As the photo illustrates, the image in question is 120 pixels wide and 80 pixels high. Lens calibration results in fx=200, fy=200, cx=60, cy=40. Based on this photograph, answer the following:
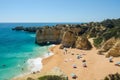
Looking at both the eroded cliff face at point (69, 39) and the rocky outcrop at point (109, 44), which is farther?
the eroded cliff face at point (69, 39)

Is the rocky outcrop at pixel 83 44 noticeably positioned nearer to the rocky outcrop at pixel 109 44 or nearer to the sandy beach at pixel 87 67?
the sandy beach at pixel 87 67

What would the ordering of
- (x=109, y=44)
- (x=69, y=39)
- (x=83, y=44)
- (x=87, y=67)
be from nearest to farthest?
(x=87, y=67)
(x=109, y=44)
(x=83, y=44)
(x=69, y=39)

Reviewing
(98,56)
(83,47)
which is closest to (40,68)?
(98,56)

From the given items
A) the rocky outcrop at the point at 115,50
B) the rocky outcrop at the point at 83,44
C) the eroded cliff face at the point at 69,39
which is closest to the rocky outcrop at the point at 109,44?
the rocky outcrop at the point at 115,50

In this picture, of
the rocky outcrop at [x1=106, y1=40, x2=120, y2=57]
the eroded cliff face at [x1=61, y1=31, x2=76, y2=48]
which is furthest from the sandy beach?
the eroded cliff face at [x1=61, y1=31, x2=76, y2=48]

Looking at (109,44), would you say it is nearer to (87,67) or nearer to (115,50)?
(115,50)

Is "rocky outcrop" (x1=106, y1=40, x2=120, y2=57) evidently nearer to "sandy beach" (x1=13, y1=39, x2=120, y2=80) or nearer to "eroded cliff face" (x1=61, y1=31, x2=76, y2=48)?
"sandy beach" (x1=13, y1=39, x2=120, y2=80)

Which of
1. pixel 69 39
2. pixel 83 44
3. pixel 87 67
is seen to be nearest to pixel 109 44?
pixel 83 44

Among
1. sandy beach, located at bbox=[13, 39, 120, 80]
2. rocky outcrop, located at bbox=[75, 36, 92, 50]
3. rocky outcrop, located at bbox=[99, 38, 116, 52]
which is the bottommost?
sandy beach, located at bbox=[13, 39, 120, 80]

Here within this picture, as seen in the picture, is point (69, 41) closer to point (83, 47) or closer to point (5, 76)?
point (83, 47)

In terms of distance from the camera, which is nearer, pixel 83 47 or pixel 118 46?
pixel 118 46

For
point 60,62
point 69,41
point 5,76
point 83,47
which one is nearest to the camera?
point 5,76
